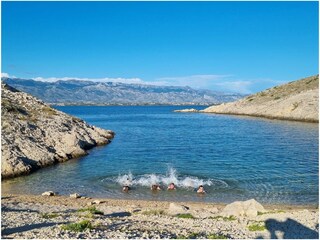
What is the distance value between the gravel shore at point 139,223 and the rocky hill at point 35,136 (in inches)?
619

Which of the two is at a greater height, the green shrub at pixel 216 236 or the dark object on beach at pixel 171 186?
the green shrub at pixel 216 236

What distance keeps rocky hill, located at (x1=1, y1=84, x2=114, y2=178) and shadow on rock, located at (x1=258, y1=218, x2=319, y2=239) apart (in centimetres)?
2963

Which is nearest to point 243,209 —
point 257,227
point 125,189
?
point 257,227

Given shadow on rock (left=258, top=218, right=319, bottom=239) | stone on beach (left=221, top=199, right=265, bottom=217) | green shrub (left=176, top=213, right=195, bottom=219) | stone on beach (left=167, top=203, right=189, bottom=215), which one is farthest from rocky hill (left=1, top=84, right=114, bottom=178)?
shadow on rock (left=258, top=218, right=319, bottom=239)

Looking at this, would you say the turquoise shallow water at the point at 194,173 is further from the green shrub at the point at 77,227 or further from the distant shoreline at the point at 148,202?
the green shrub at the point at 77,227

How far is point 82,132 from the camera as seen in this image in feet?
238

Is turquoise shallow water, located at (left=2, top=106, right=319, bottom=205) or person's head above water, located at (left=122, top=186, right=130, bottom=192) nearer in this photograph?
turquoise shallow water, located at (left=2, top=106, right=319, bottom=205)

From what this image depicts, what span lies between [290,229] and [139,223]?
841cm

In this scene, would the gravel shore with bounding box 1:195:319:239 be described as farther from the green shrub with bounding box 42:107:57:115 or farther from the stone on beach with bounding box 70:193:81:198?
the green shrub with bounding box 42:107:57:115

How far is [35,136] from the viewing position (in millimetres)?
57625

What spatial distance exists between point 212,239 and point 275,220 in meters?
6.28

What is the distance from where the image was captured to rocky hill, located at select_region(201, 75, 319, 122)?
129875 millimetres

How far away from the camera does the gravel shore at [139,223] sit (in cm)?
2078

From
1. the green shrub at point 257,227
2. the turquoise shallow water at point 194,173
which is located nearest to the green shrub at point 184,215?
the green shrub at point 257,227
